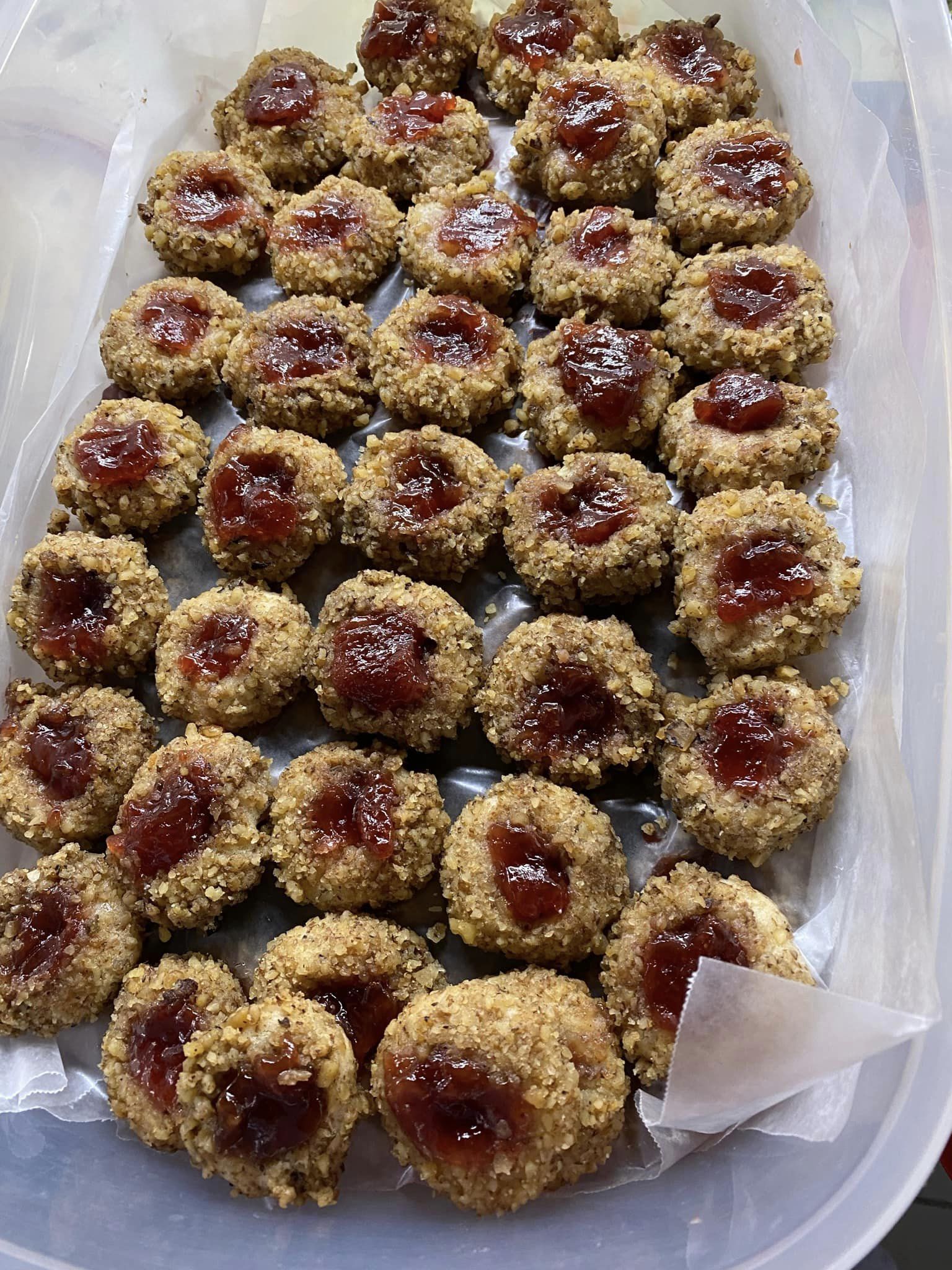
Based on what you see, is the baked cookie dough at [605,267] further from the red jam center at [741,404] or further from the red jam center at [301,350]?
the red jam center at [301,350]

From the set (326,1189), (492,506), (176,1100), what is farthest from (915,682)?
(176,1100)

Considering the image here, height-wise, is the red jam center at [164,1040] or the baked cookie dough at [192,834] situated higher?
the baked cookie dough at [192,834]

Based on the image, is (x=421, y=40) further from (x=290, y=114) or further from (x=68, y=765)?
(x=68, y=765)

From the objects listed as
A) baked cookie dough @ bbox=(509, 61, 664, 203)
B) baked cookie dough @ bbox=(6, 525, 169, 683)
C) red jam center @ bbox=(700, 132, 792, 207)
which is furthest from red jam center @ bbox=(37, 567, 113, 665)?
red jam center @ bbox=(700, 132, 792, 207)

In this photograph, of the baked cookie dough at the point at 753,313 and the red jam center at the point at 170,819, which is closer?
the red jam center at the point at 170,819

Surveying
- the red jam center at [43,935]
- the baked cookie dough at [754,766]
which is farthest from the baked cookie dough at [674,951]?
the red jam center at [43,935]

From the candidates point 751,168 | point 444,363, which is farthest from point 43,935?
point 751,168
